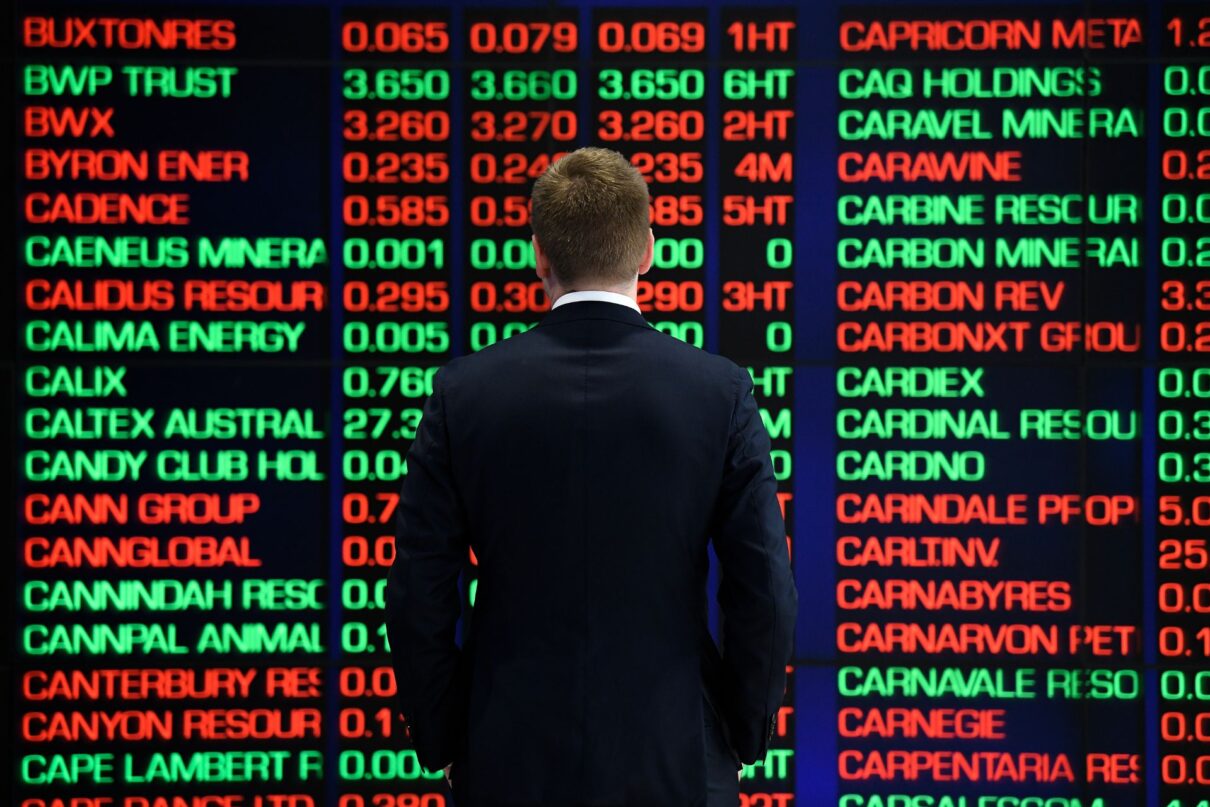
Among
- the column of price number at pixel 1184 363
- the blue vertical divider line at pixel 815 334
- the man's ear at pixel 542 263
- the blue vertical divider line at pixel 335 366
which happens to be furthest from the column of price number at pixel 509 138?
the column of price number at pixel 1184 363

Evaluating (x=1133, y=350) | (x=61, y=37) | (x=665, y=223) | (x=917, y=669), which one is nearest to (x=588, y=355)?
(x=665, y=223)

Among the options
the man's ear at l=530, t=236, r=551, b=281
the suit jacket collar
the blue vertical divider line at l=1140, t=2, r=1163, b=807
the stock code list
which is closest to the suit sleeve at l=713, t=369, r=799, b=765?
the suit jacket collar

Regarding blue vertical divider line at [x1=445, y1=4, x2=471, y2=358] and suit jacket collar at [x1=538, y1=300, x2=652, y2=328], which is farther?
blue vertical divider line at [x1=445, y1=4, x2=471, y2=358]

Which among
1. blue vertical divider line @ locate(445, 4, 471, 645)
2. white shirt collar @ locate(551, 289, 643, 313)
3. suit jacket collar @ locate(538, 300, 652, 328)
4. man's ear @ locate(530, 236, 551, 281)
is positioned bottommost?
suit jacket collar @ locate(538, 300, 652, 328)

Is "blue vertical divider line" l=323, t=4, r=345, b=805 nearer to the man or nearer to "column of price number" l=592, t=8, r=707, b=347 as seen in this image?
"column of price number" l=592, t=8, r=707, b=347

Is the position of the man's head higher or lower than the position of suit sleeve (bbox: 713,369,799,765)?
higher

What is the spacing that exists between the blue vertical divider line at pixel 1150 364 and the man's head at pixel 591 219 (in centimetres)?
223

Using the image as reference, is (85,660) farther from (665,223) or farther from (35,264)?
(665,223)

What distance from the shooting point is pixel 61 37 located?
10.9 feet

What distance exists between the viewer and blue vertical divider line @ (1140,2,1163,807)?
3311mm

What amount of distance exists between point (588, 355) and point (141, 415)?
2109 mm

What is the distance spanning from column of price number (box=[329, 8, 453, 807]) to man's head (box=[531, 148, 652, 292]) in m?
1.64

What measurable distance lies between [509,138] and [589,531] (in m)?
1.94

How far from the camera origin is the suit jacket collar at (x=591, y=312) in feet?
5.59
